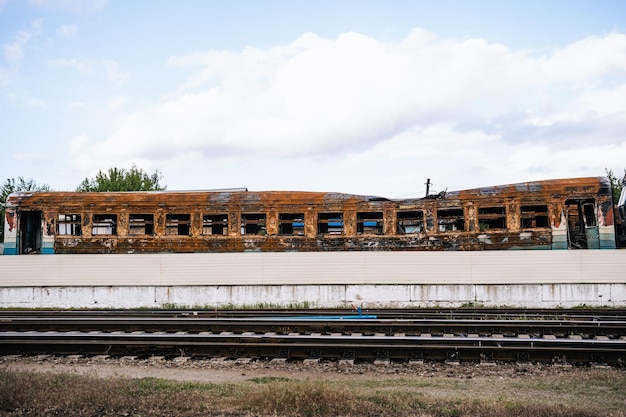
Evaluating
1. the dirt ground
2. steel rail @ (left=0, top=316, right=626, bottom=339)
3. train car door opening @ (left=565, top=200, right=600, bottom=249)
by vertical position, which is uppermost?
train car door opening @ (left=565, top=200, right=600, bottom=249)

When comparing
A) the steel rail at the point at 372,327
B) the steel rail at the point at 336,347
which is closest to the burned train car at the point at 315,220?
the steel rail at the point at 372,327

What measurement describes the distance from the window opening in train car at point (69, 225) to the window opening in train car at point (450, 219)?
13.3 m

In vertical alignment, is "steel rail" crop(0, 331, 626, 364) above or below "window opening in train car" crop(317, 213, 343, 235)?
below

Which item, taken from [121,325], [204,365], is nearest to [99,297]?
[121,325]

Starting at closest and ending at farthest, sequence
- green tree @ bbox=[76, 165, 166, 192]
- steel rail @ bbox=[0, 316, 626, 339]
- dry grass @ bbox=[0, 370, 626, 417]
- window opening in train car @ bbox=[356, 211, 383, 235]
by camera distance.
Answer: dry grass @ bbox=[0, 370, 626, 417], steel rail @ bbox=[0, 316, 626, 339], window opening in train car @ bbox=[356, 211, 383, 235], green tree @ bbox=[76, 165, 166, 192]

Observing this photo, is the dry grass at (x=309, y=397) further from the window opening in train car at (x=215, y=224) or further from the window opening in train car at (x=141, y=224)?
the window opening in train car at (x=141, y=224)

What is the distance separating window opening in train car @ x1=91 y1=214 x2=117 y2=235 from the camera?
75.4 feet

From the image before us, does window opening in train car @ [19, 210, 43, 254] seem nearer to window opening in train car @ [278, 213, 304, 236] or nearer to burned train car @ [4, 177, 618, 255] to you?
burned train car @ [4, 177, 618, 255]

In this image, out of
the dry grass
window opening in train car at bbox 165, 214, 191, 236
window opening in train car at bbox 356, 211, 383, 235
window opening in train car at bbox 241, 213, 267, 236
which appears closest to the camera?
the dry grass

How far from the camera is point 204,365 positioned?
1081 centimetres

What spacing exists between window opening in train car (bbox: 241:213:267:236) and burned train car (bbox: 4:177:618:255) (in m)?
0.04

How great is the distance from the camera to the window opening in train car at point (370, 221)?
875 inches

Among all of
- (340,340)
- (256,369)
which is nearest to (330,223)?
(340,340)

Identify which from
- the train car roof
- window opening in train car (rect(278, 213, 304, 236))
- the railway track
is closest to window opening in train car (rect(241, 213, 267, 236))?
the train car roof
